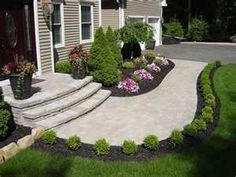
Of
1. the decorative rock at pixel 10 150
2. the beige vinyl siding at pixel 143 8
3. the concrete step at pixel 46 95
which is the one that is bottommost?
the decorative rock at pixel 10 150

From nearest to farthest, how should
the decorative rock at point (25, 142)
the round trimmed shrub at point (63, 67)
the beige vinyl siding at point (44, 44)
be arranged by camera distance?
the decorative rock at point (25, 142) < the beige vinyl siding at point (44, 44) < the round trimmed shrub at point (63, 67)

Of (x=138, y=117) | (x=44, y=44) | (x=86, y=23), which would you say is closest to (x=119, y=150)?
(x=138, y=117)

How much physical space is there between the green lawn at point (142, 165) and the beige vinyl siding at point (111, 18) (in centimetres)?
1449

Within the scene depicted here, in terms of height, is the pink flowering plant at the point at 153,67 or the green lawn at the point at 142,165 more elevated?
the pink flowering plant at the point at 153,67

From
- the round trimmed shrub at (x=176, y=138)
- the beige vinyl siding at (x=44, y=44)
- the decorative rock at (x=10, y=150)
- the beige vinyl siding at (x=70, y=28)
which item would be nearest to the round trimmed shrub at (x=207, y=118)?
the round trimmed shrub at (x=176, y=138)

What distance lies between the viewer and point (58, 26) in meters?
15.0

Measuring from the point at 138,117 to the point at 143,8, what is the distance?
57.2ft

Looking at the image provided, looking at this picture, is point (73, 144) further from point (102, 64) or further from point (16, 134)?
point (102, 64)

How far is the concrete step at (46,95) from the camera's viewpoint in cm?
916

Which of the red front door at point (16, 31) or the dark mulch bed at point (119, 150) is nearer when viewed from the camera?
the dark mulch bed at point (119, 150)

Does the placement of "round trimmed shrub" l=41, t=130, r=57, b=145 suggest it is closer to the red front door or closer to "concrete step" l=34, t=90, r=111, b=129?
"concrete step" l=34, t=90, r=111, b=129

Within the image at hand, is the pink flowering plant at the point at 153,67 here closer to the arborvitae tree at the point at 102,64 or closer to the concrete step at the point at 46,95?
the arborvitae tree at the point at 102,64

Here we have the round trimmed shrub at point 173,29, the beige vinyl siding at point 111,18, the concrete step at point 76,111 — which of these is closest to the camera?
the concrete step at point 76,111

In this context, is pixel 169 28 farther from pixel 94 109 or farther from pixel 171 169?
pixel 171 169
